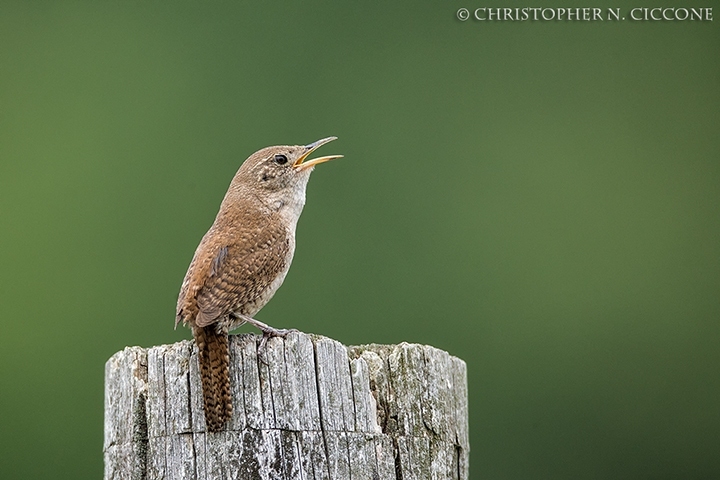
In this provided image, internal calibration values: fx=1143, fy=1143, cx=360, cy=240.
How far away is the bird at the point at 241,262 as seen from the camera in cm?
392

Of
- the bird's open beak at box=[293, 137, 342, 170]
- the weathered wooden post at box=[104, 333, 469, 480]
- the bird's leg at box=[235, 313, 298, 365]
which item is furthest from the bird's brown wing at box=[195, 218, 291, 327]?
the bird's open beak at box=[293, 137, 342, 170]

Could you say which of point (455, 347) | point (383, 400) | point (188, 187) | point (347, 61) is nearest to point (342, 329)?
point (455, 347)

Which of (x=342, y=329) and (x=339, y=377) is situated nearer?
(x=339, y=377)

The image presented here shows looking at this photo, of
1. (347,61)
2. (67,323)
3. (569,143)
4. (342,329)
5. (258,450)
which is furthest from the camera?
(569,143)

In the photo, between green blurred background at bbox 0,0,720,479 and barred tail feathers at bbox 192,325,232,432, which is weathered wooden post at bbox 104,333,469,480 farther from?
green blurred background at bbox 0,0,720,479

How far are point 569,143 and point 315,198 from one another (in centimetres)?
431

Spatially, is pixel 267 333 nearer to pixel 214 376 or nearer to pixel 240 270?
pixel 214 376

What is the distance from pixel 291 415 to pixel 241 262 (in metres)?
1.29

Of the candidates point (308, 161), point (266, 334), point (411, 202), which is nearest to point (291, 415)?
point (266, 334)

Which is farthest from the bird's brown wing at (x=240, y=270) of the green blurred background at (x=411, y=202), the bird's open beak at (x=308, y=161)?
the green blurred background at (x=411, y=202)

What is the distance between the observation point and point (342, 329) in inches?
405

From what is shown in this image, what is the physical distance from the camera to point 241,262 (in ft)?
16.0

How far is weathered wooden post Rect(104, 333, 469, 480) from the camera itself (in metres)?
3.70

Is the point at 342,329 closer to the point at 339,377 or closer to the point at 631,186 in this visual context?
the point at 631,186
